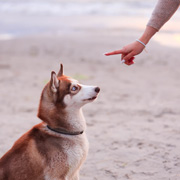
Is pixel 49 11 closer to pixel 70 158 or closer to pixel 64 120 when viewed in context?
pixel 64 120

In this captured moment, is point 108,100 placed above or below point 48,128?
below

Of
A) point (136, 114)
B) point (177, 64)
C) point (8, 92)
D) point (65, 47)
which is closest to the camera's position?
point (136, 114)

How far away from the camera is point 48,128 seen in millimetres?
3469

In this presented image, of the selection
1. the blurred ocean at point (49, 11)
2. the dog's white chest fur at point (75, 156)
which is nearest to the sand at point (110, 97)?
the dog's white chest fur at point (75, 156)

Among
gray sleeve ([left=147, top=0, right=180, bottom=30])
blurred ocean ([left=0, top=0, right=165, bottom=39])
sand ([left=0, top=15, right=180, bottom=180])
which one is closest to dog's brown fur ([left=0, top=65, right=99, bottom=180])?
sand ([left=0, top=15, right=180, bottom=180])

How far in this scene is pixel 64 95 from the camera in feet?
11.1

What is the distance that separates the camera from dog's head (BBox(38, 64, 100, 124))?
336cm

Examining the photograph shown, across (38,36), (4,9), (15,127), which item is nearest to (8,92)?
(15,127)

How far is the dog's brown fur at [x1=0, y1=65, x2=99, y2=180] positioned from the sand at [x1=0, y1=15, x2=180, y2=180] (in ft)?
2.64

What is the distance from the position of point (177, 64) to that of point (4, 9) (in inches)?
569

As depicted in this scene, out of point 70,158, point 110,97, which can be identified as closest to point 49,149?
point 70,158

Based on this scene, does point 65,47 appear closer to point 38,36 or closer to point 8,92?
point 38,36

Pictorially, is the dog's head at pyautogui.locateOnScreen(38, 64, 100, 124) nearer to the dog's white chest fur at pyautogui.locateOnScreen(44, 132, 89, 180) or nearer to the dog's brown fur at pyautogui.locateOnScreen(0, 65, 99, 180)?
the dog's brown fur at pyautogui.locateOnScreen(0, 65, 99, 180)

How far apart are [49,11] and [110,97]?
14.2m
